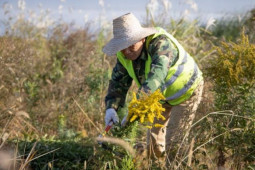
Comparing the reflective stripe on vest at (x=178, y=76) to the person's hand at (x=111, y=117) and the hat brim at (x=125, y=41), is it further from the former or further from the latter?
the person's hand at (x=111, y=117)

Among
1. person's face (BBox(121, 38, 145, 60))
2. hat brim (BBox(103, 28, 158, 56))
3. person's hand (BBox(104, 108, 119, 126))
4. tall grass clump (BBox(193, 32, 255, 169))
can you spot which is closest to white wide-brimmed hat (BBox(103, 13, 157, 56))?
hat brim (BBox(103, 28, 158, 56))

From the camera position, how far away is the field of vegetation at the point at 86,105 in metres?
2.88

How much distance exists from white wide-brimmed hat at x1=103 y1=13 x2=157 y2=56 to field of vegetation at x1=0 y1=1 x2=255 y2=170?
63 cm

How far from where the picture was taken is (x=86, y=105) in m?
5.27

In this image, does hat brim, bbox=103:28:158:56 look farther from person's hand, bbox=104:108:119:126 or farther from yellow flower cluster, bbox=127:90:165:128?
yellow flower cluster, bbox=127:90:165:128

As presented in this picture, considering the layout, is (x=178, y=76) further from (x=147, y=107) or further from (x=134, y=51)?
(x=147, y=107)

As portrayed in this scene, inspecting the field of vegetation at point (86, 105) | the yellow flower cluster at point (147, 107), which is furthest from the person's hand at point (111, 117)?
the yellow flower cluster at point (147, 107)

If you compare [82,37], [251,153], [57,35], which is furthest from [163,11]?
[251,153]

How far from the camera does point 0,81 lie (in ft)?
17.2

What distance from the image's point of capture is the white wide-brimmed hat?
3064 millimetres

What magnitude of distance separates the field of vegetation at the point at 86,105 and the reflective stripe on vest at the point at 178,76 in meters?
0.15

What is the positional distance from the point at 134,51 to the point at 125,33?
7.3 inches

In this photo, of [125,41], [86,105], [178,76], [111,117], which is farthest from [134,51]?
[86,105]

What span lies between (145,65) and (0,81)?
2797 millimetres
